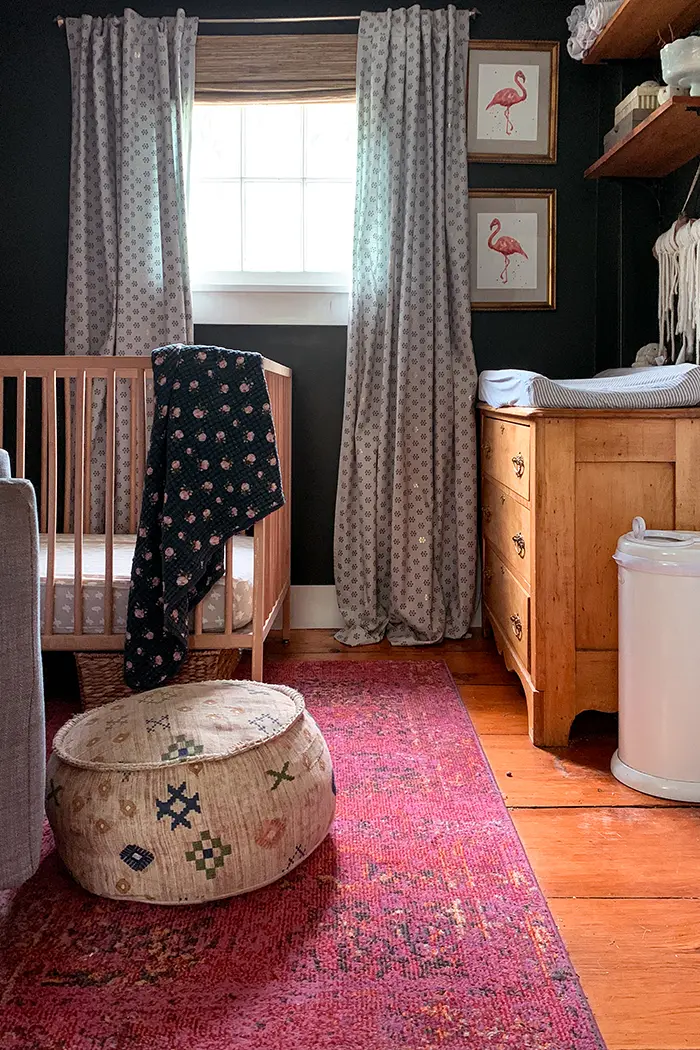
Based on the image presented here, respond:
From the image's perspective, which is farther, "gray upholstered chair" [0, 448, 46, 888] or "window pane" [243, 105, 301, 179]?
"window pane" [243, 105, 301, 179]

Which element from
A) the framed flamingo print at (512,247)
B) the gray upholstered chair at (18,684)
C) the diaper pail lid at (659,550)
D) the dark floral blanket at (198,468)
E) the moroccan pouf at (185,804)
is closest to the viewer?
the gray upholstered chair at (18,684)

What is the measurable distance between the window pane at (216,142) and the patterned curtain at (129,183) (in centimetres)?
17

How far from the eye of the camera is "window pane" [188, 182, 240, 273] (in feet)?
10.9

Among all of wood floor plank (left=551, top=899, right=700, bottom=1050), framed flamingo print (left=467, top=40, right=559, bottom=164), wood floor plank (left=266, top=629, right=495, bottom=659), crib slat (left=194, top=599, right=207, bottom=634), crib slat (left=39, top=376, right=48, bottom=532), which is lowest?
wood floor plank (left=551, top=899, right=700, bottom=1050)

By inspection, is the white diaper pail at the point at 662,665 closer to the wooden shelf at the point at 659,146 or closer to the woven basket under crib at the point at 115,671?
the woven basket under crib at the point at 115,671

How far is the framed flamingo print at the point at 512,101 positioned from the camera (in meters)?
3.16

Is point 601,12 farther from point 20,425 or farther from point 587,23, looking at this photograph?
point 20,425

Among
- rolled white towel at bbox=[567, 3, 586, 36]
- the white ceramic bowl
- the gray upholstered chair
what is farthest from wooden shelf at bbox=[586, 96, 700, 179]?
the gray upholstered chair

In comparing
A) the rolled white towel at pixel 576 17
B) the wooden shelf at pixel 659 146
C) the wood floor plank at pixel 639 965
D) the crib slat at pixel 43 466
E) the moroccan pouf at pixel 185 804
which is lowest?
the wood floor plank at pixel 639 965

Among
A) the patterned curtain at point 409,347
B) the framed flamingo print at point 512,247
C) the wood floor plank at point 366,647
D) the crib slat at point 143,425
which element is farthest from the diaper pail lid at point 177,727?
the framed flamingo print at point 512,247

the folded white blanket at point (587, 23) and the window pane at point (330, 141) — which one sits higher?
the folded white blanket at point (587, 23)

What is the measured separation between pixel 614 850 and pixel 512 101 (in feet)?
8.07

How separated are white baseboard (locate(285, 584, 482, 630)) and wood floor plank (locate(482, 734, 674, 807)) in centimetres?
115

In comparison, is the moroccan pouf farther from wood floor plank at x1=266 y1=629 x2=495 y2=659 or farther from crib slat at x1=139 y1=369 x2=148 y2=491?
wood floor plank at x1=266 y1=629 x2=495 y2=659
